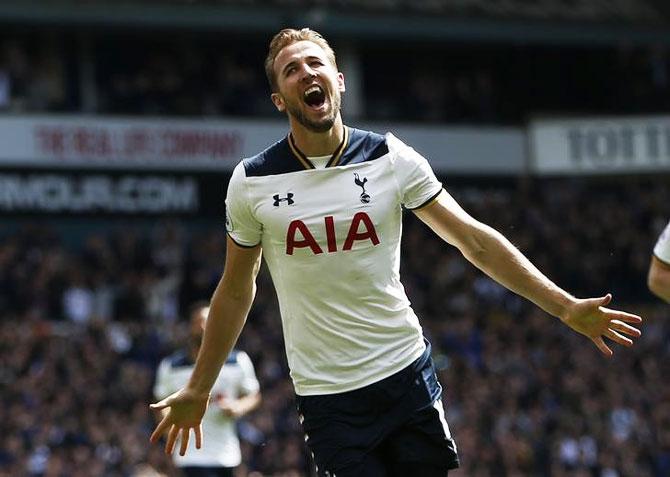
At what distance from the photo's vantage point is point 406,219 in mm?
28594

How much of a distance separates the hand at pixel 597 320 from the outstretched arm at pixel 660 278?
994 millimetres

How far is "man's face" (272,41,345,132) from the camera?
6.09 m

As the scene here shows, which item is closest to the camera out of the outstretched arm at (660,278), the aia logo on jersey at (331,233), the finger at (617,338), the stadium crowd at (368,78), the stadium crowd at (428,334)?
the finger at (617,338)

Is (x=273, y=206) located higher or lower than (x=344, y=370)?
higher

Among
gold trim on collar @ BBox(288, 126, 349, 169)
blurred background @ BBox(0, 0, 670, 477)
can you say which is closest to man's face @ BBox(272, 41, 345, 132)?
gold trim on collar @ BBox(288, 126, 349, 169)

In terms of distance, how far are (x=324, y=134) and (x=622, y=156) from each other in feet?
76.4

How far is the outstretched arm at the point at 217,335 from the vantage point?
6250mm

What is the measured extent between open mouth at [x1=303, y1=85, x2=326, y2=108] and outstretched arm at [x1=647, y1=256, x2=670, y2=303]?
1.84m

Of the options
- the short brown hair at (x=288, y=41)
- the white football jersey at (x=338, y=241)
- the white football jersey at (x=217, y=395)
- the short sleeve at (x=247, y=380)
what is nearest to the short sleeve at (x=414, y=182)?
the white football jersey at (x=338, y=241)

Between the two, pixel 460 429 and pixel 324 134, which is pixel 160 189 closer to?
pixel 460 429

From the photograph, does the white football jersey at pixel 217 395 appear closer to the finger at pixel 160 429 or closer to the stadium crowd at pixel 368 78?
the finger at pixel 160 429

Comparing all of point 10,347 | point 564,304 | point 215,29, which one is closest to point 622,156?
point 215,29

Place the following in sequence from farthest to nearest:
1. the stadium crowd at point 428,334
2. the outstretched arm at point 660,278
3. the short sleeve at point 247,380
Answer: the stadium crowd at point 428,334
the short sleeve at point 247,380
the outstretched arm at point 660,278

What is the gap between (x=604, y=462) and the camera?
2181cm
